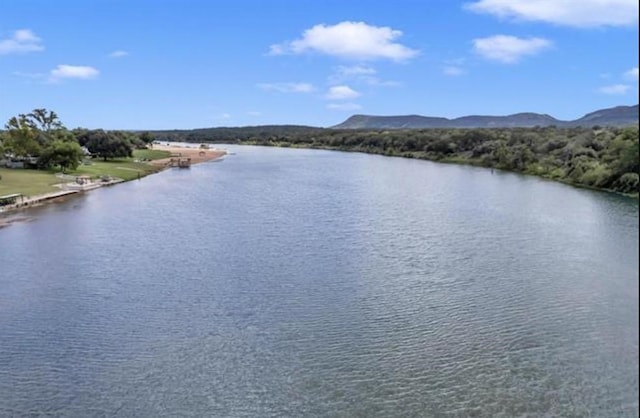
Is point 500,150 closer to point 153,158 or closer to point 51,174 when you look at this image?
point 51,174

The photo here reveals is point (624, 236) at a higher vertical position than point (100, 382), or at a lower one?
higher

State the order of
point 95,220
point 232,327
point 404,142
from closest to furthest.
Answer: point 232,327 → point 95,220 → point 404,142

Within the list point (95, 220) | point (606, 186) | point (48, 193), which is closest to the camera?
point (95, 220)

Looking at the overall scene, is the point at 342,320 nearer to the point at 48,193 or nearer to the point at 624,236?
the point at 624,236

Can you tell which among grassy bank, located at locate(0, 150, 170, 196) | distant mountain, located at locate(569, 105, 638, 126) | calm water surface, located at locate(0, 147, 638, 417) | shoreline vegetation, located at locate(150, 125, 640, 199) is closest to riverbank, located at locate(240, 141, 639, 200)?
shoreline vegetation, located at locate(150, 125, 640, 199)

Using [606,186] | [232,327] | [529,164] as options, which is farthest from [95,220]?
[529,164]

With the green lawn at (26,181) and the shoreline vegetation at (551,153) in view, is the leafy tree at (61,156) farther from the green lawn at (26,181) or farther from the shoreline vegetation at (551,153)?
the shoreline vegetation at (551,153)
